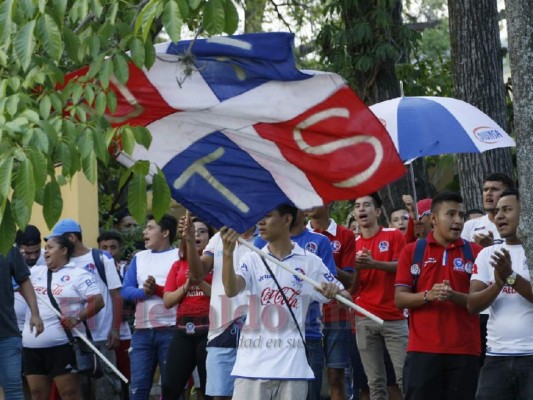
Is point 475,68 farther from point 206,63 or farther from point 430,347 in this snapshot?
point 206,63

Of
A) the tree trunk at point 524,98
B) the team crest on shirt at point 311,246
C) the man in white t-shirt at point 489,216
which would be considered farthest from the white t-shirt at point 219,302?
the tree trunk at point 524,98

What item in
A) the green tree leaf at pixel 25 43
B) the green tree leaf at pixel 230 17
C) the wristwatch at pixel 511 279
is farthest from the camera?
the wristwatch at pixel 511 279

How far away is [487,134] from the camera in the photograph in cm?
1137

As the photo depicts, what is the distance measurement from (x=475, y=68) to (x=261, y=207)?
548 cm

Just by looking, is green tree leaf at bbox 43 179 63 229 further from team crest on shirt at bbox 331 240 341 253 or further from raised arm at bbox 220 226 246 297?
team crest on shirt at bbox 331 240 341 253

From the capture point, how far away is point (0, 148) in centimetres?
575

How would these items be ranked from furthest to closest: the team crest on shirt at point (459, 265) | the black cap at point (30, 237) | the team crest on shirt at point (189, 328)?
the black cap at point (30, 237), the team crest on shirt at point (189, 328), the team crest on shirt at point (459, 265)

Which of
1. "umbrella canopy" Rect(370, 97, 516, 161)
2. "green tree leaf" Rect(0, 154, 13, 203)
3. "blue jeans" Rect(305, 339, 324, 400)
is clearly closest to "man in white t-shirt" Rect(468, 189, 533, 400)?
"blue jeans" Rect(305, 339, 324, 400)

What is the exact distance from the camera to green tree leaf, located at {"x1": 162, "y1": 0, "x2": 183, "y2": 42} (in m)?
6.05

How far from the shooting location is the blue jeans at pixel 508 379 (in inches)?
349

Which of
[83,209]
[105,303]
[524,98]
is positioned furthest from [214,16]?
[83,209]

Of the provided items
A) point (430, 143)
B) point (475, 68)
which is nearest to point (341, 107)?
point (430, 143)

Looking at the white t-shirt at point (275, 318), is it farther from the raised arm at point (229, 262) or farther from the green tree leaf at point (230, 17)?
the green tree leaf at point (230, 17)

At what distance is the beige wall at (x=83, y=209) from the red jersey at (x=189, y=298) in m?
6.64
